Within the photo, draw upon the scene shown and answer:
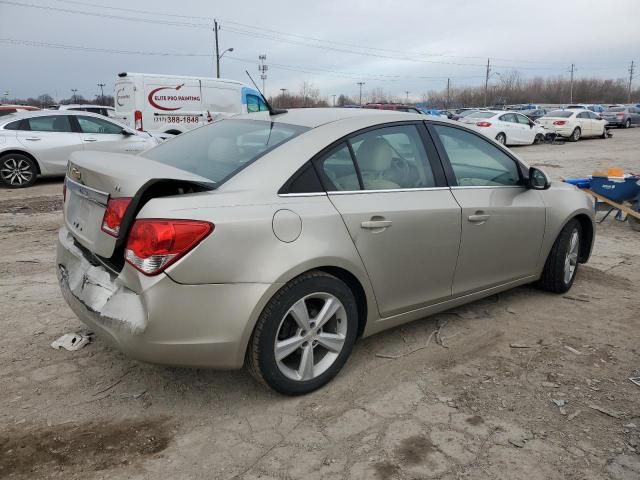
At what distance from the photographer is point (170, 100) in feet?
50.2

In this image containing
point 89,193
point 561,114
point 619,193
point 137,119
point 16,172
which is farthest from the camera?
point 561,114

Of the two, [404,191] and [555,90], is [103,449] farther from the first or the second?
[555,90]

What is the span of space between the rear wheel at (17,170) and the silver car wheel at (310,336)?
31.0ft

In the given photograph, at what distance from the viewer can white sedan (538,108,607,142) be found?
25281 millimetres

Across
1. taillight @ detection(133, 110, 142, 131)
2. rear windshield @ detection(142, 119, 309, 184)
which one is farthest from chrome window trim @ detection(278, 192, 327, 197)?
taillight @ detection(133, 110, 142, 131)

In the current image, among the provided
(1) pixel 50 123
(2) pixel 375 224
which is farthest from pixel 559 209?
(1) pixel 50 123

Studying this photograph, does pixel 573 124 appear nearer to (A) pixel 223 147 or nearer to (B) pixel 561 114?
(B) pixel 561 114

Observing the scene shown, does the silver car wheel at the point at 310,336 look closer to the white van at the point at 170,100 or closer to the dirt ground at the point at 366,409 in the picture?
the dirt ground at the point at 366,409

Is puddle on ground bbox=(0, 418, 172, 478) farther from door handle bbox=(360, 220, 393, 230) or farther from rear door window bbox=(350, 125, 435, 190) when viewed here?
rear door window bbox=(350, 125, 435, 190)

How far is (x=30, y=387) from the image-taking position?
10.1 feet

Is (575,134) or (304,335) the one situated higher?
(575,134)

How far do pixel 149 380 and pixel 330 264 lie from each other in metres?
1.31

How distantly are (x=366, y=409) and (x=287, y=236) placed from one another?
3.41ft

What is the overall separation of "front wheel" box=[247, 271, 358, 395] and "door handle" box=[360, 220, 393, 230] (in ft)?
1.17
